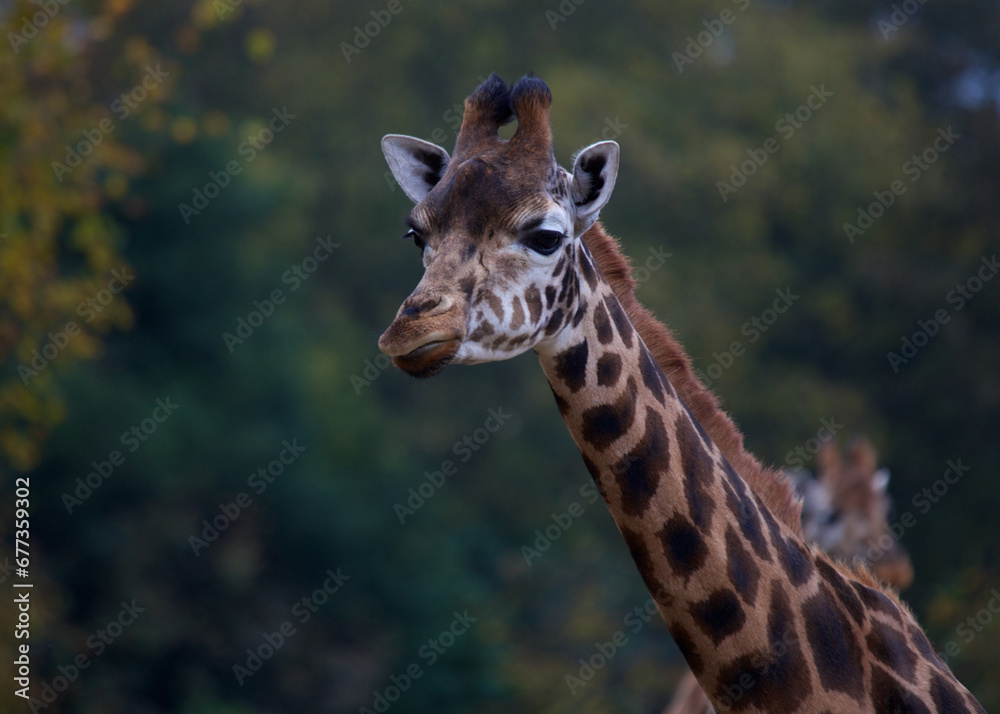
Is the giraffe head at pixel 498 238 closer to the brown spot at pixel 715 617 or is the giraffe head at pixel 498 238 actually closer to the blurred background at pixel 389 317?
the brown spot at pixel 715 617

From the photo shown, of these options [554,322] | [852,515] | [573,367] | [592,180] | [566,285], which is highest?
[592,180]

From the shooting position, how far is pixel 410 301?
356 centimetres

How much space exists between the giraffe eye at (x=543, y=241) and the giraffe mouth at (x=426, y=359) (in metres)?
0.50

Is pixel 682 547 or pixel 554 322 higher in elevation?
pixel 554 322

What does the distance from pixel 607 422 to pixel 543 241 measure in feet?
2.23

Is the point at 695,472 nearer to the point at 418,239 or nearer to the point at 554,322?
the point at 554,322

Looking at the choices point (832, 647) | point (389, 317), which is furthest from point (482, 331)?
point (389, 317)

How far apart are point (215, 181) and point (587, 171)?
1602 cm

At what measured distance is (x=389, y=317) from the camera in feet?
91.6

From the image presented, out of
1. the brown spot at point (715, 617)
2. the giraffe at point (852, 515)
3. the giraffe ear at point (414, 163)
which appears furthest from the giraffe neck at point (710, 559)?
the giraffe at point (852, 515)

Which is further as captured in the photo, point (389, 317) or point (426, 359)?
point (389, 317)

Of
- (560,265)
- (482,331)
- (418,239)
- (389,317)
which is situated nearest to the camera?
(482,331)

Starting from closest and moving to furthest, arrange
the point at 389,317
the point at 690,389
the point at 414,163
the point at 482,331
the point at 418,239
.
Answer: the point at 482,331, the point at 418,239, the point at 690,389, the point at 414,163, the point at 389,317

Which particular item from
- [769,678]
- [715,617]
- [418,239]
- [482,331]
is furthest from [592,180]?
[769,678]
